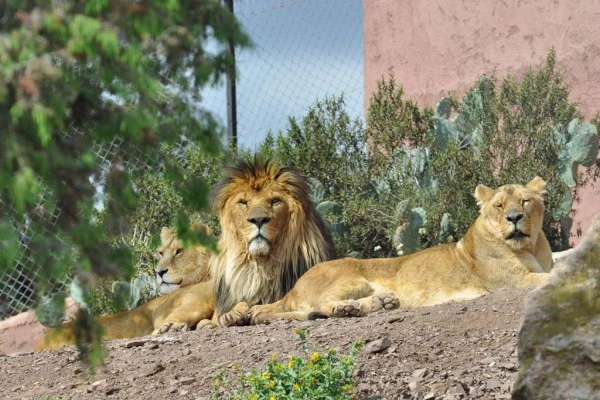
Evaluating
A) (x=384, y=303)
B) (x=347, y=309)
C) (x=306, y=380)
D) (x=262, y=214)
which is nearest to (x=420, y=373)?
(x=306, y=380)

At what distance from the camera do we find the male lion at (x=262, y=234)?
8.68 m

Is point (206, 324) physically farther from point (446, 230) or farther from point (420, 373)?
point (420, 373)

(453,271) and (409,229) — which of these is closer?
(453,271)

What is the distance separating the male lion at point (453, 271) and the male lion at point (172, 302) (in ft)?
2.34

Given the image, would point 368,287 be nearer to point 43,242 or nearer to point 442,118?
point 442,118

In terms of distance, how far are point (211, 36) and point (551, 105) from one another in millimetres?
8118

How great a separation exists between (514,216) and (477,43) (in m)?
5.21

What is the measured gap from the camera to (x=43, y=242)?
326 centimetres

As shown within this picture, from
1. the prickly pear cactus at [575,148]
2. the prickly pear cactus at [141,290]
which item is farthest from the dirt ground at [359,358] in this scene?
the prickly pear cactus at [575,148]

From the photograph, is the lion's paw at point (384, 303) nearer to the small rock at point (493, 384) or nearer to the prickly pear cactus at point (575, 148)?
the small rock at point (493, 384)

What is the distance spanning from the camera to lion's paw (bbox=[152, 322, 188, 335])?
8.65 meters

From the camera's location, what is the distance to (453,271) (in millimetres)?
8359

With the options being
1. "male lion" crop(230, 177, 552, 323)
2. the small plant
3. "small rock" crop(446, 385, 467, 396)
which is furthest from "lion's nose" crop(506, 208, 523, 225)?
the small plant

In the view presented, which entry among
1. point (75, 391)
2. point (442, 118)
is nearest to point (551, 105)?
point (442, 118)
